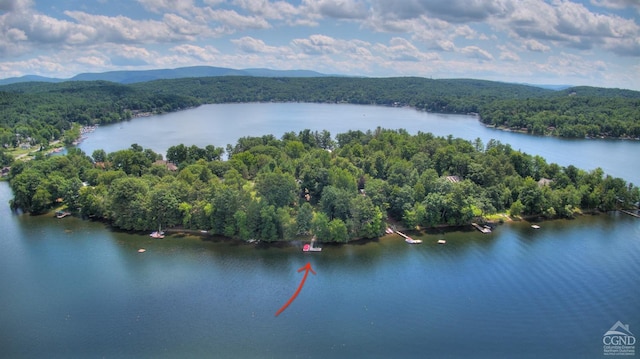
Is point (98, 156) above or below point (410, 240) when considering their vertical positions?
above

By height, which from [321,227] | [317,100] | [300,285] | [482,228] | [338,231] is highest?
[317,100]

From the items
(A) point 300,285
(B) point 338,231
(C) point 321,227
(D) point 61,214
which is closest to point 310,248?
(C) point 321,227

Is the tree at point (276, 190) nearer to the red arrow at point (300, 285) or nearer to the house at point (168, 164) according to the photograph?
the red arrow at point (300, 285)

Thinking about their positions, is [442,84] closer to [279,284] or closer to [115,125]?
[115,125]

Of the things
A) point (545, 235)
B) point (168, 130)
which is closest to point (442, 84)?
point (168, 130)

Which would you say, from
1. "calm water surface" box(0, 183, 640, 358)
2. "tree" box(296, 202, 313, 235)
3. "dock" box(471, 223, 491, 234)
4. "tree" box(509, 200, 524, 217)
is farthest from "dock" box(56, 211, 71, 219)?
"tree" box(509, 200, 524, 217)

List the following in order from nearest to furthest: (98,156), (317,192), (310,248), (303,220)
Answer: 1. (310,248)
2. (303,220)
3. (317,192)
4. (98,156)

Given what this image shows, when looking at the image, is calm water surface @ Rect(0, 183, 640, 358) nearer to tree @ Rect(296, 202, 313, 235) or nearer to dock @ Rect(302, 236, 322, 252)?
dock @ Rect(302, 236, 322, 252)

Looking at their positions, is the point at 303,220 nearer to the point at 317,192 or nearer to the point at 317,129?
the point at 317,192

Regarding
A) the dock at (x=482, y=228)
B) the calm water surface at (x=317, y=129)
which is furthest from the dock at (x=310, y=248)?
the calm water surface at (x=317, y=129)
